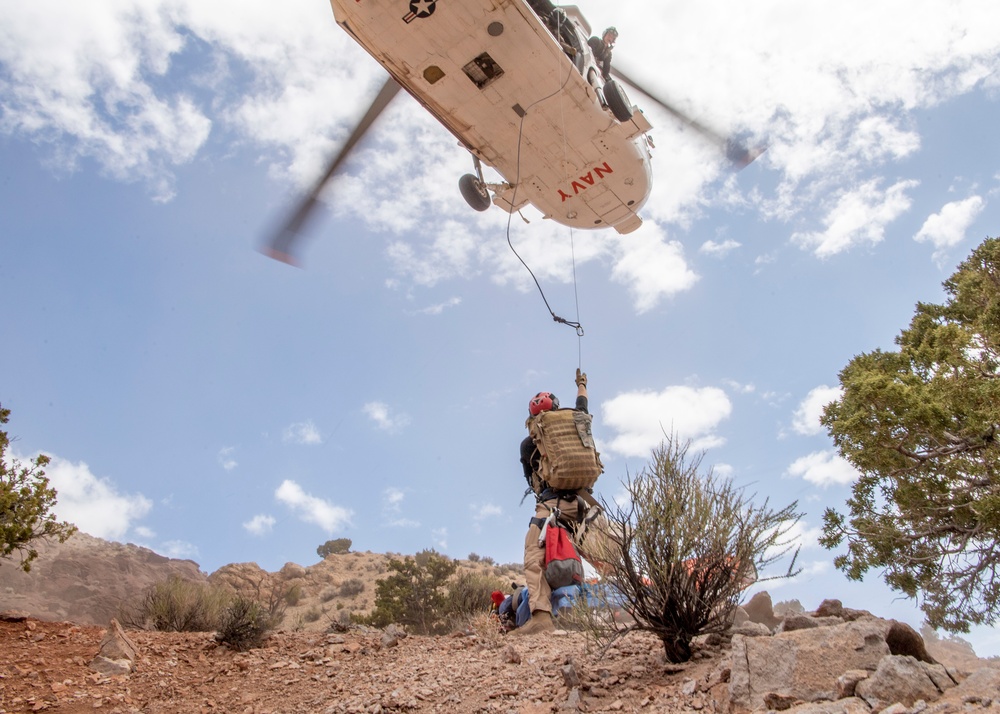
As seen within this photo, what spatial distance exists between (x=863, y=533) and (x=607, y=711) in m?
5.79

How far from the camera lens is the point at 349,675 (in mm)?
6211

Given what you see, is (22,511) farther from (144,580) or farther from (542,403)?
(144,580)

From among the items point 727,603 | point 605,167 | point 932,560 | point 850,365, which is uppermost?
point 605,167

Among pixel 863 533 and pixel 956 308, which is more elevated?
pixel 956 308

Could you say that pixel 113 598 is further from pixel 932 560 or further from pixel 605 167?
pixel 932 560

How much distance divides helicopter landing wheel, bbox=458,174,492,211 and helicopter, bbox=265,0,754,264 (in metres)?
0.02

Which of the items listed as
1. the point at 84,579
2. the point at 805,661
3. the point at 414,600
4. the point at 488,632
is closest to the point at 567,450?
the point at 488,632

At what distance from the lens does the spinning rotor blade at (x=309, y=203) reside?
9.36 meters

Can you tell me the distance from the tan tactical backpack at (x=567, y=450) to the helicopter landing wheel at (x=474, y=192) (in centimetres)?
370

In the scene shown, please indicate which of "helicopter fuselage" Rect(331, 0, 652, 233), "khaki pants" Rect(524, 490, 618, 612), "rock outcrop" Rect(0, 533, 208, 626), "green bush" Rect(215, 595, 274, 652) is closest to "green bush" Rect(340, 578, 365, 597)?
"rock outcrop" Rect(0, 533, 208, 626)

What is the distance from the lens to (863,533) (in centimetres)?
851

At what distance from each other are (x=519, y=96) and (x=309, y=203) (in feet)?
11.0

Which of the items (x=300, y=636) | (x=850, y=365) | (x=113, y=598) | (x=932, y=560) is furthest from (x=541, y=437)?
(x=113, y=598)

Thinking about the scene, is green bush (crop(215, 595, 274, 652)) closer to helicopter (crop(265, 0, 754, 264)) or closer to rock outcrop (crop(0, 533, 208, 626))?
helicopter (crop(265, 0, 754, 264))
